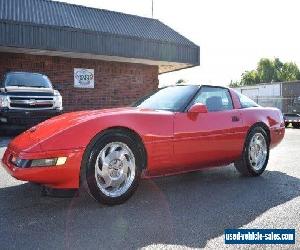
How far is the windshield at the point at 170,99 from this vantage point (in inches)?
183

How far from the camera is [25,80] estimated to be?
11078 mm

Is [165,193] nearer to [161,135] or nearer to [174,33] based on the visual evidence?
[161,135]

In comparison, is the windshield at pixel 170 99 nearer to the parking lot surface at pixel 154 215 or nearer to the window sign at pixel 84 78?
the parking lot surface at pixel 154 215

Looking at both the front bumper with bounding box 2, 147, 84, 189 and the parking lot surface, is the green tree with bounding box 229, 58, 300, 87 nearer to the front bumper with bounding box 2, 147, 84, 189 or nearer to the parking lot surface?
the parking lot surface

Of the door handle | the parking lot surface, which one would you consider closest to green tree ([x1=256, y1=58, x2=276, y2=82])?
the door handle

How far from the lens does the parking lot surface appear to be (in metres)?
2.94

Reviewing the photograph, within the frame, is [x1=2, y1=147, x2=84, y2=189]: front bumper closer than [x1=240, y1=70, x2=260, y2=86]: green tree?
Yes

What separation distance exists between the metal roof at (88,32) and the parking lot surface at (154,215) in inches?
428

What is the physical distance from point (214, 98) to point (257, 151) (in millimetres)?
Answer: 1065

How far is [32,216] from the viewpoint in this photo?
138 inches

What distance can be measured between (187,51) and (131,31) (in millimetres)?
2892

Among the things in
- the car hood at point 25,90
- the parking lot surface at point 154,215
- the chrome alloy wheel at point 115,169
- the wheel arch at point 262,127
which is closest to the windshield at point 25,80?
the car hood at point 25,90

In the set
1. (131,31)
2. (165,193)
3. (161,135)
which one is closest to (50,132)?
(161,135)

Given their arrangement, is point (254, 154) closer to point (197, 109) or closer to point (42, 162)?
point (197, 109)
